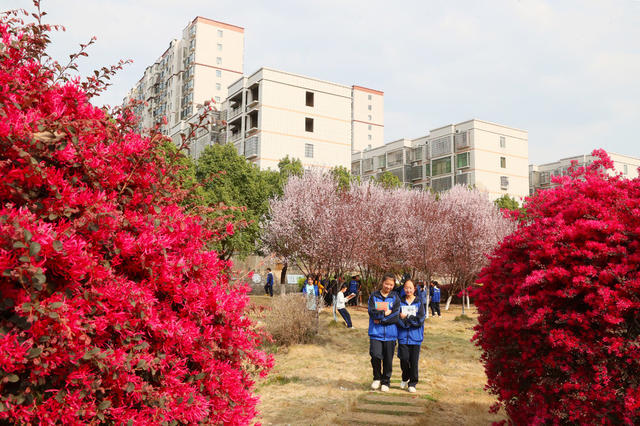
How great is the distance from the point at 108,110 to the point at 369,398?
5.59 m

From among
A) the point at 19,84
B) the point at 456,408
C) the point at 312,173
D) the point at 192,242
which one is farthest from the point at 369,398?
the point at 312,173

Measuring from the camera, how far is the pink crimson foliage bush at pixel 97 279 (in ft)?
6.15

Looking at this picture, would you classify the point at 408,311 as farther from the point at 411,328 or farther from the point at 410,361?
the point at 410,361

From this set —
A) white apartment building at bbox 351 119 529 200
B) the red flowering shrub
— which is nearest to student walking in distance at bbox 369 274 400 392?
the red flowering shrub

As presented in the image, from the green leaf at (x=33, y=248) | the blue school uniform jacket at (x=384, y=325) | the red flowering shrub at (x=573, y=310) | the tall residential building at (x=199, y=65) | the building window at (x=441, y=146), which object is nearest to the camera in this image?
the green leaf at (x=33, y=248)

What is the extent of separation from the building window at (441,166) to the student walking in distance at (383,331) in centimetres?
5253

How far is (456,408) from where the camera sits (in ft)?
21.8

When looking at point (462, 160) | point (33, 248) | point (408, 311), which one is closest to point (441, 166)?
point (462, 160)

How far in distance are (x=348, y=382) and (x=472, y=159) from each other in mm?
49803

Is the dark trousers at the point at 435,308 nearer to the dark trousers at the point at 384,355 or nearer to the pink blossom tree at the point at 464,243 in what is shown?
the pink blossom tree at the point at 464,243

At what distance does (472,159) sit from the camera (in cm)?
→ 5406

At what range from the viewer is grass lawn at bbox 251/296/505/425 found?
20.7 ft

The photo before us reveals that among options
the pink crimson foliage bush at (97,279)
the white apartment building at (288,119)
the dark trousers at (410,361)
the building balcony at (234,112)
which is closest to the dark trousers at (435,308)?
the dark trousers at (410,361)

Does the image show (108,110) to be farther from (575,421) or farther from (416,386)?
(416,386)
